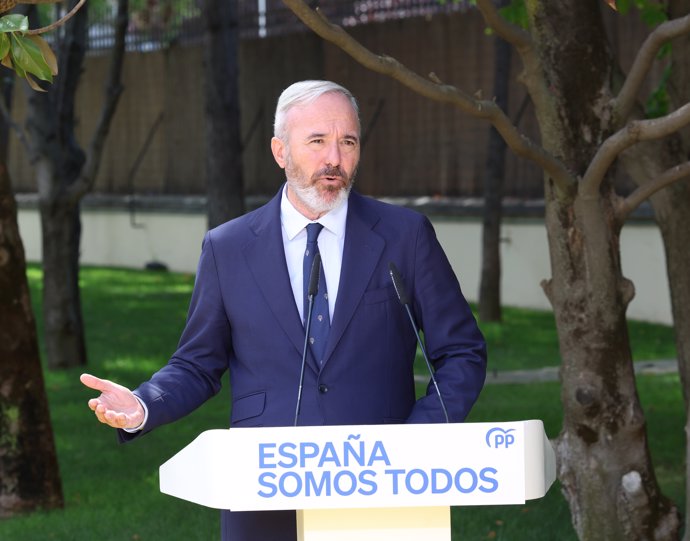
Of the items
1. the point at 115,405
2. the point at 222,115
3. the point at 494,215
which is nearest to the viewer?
the point at 115,405

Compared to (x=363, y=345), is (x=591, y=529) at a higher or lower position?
lower

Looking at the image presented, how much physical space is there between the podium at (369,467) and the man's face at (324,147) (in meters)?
0.92

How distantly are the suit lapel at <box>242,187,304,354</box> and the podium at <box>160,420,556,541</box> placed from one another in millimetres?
757

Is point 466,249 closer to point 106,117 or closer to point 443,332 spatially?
point 106,117

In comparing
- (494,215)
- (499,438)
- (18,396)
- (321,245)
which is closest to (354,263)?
(321,245)

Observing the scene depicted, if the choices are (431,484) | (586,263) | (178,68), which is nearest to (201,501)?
(431,484)

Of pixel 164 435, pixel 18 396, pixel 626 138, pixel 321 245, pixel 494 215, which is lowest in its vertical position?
pixel 164 435

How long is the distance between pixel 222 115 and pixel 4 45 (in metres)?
11.8

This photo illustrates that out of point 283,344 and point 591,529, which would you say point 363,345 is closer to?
point 283,344

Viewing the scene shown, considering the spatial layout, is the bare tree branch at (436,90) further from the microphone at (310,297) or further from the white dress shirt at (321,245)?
the microphone at (310,297)

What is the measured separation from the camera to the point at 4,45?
446cm

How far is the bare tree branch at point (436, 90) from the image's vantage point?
18.0 feet

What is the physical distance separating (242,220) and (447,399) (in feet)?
2.80

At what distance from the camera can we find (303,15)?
5469mm
